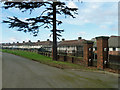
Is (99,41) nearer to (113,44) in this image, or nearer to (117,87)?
(117,87)

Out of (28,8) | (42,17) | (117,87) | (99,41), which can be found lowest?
(117,87)

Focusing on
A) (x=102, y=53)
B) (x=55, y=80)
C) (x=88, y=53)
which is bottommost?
(x=55, y=80)

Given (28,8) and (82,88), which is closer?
(82,88)

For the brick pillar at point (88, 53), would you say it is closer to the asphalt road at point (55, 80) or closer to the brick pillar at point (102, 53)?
the brick pillar at point (102, 53)

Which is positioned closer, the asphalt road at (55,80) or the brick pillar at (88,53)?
the asphalt road at (55,80)

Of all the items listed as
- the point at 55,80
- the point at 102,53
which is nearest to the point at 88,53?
the point at 102,53

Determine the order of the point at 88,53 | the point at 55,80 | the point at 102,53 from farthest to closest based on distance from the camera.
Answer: the point at 88,53 < the point at 102,53 < the point at 55,80

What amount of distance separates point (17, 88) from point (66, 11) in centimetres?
1263

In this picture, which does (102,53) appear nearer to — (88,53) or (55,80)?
(88,53)

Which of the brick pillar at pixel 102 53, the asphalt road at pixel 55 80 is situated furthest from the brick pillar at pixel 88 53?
the asphalt road at pixel 55 80

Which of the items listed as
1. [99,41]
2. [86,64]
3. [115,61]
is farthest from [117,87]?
[86,64]

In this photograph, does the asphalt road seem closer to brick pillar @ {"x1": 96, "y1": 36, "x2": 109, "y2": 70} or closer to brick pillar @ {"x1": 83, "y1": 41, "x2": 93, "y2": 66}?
brick pillar @ {"x1": 96, "y1": 36, "x2": 109, "y2": 70}

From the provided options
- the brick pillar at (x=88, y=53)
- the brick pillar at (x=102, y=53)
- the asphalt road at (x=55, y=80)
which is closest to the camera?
the asphalt road at (x=55, y=80)

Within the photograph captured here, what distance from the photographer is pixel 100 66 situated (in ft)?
31.1
